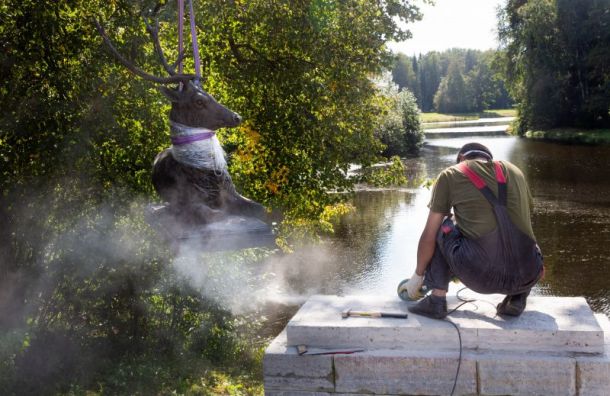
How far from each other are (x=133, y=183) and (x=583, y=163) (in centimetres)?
3397

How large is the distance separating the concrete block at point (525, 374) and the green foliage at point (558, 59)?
172 ft

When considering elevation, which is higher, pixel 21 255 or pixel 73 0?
pixel 73 0

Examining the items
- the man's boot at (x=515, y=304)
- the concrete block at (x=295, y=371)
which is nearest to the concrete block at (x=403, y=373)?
the concrete block at (x=295, y=371)

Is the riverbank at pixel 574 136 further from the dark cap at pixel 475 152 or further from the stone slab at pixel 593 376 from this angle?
the stone slab at pixel 593 376

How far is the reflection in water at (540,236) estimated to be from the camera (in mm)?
16812

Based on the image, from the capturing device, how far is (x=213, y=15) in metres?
10.1

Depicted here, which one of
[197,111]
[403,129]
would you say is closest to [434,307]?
[197,111]

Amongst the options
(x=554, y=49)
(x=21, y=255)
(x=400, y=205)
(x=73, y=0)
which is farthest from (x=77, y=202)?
(x=554, y=49)

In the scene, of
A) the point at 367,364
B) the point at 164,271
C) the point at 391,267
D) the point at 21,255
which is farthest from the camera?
the point at 391,267

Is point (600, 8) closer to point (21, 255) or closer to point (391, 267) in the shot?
point (391, 267)

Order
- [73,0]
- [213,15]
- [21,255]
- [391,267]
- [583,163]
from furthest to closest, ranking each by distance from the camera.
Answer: [583,163], [391,267], [213,15], [21,255], [73,0]

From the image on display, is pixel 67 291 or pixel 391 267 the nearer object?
pixel 67 291

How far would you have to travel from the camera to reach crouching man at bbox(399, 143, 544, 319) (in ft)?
17.7

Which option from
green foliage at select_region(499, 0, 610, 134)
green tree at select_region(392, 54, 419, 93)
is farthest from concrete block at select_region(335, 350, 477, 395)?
green tree at select_region(392, 54, 419, 93)
